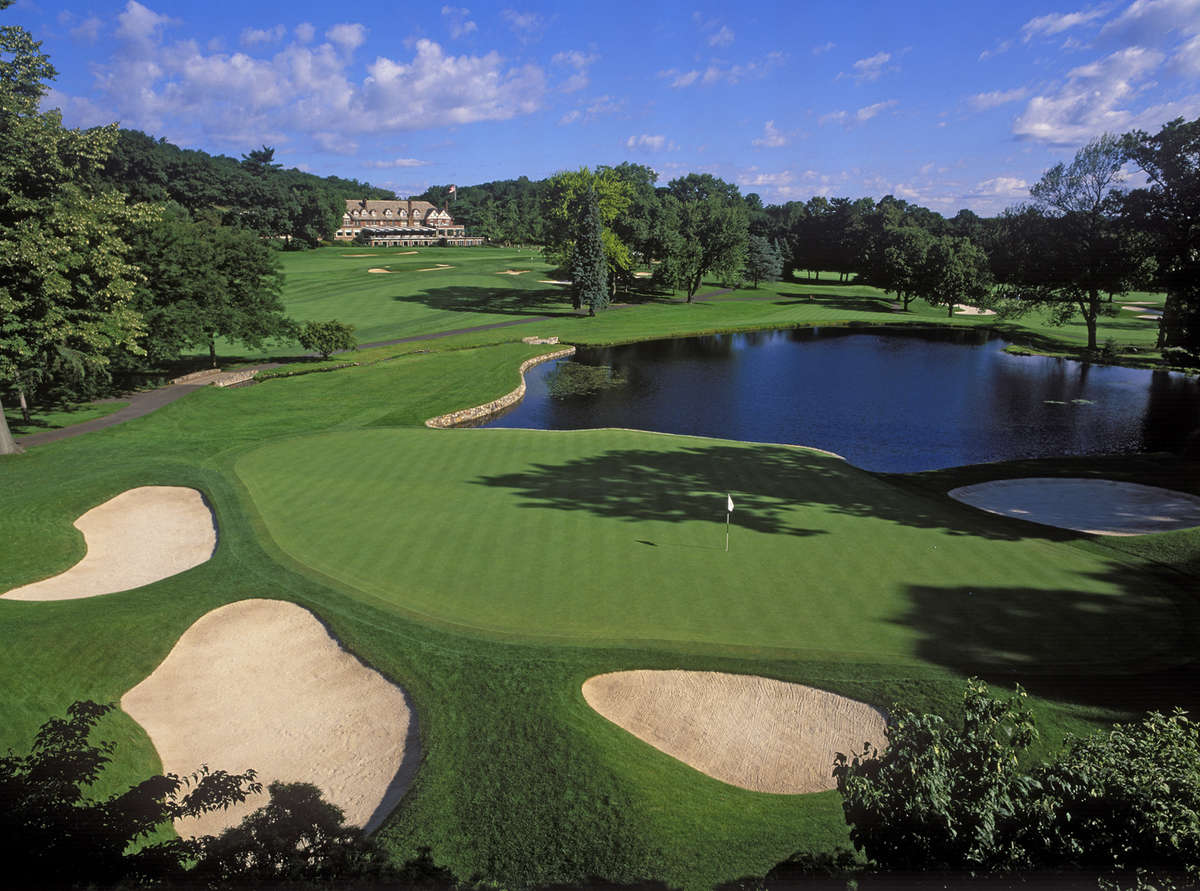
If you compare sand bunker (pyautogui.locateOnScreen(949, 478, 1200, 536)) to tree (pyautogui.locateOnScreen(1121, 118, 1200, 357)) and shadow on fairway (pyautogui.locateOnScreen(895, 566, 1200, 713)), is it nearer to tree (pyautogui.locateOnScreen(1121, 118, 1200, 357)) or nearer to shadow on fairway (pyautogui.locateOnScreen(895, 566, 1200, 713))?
shadow on fairway (pyautogui.locateOnScreen(895, 566, 1200, 713))

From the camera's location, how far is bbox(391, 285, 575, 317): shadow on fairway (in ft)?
245

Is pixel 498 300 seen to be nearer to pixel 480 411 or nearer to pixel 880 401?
pixel 480 411

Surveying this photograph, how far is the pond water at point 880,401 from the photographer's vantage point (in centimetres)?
3331

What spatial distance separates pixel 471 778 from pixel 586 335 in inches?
2184

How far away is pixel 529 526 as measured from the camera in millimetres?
17172

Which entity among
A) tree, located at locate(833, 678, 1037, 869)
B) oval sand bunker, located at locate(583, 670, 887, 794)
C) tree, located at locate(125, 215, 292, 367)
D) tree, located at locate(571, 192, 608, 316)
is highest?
tree, located at locate(571, 192, 608, 316)

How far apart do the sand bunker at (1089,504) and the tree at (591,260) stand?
5405cm

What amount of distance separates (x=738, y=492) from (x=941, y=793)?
592 inches

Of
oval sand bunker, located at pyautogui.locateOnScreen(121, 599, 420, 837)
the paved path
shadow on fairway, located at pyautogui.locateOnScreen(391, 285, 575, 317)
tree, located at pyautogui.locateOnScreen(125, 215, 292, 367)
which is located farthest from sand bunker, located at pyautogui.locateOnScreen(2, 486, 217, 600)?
shadow on fairway, located at pyautogui.locateOnScreen(391, 285, 575, 317)

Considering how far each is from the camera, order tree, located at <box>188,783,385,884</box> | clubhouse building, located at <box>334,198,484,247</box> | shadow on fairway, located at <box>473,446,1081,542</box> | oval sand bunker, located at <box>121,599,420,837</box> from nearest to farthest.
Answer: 1. tree, located at <box>188,783,385,884</box>
2. oval sand bunker, located at <box>121,599,420,837</box>
3. shadow on fairway, located at <box>473,446,1081,542</box>
4. clubhouse building, located at <box>334,198,484,247</box>

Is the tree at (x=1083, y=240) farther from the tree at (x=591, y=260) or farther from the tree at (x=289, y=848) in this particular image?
the tree at (x=289, y=848)

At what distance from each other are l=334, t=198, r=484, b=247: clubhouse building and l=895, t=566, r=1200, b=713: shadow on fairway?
525 ft

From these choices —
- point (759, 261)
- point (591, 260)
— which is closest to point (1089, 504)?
point (591, 260)

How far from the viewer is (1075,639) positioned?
12.1 m
